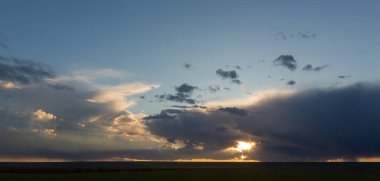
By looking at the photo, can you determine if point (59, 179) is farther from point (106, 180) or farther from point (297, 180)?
point (297, 180)

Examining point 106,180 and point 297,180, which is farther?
point 297,180

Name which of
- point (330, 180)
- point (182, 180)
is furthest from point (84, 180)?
point (330, 180)

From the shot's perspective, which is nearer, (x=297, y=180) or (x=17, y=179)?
(x=17, y=179)

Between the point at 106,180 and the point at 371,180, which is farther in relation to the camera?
the point at 371,180

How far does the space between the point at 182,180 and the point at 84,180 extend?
1676 centimetres

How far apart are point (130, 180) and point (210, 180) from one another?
14.2m

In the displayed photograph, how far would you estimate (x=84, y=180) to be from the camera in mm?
73562

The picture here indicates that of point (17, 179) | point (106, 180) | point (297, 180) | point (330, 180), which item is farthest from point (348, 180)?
point (17, 179)

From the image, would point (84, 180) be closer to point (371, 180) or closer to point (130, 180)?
point (130, 180)

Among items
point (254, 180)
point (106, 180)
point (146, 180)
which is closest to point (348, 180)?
point (254, 180)

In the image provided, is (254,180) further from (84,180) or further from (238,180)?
(84,180)

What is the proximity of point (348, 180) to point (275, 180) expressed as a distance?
1339cm

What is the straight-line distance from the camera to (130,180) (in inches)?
2913

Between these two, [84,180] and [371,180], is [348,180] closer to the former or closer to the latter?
[371,180]
